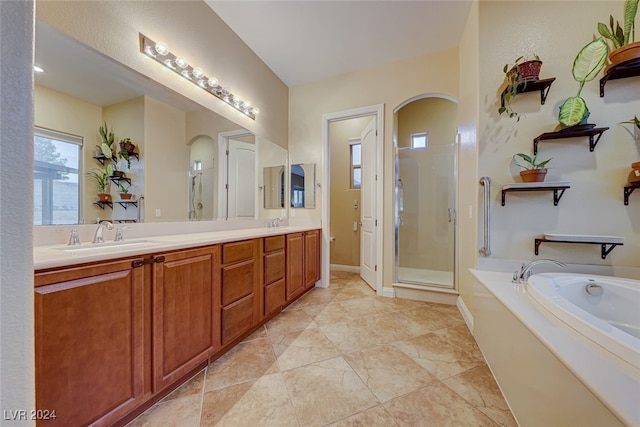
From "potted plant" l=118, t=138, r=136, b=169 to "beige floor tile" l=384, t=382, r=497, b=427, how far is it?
2149mm

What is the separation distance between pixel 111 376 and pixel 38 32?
5.37 feet

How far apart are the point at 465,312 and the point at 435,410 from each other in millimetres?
1275

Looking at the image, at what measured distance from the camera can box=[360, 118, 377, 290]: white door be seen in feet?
9.77

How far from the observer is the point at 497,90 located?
182cm

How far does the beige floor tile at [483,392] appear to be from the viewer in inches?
46.6

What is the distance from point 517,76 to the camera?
1637 mm

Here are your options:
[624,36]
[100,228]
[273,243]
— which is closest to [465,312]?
[273,243]

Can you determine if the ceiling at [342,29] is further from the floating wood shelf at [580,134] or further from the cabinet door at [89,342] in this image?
the cabinet door at [89,342]

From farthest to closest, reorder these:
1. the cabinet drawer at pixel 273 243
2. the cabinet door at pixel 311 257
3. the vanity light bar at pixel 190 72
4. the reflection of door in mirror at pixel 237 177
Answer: the cabinet door at pixel 311 257 < the reflection of door in mirror at pixel 237 177 < the cabinet drawer at pixel 273 243 < the vanity light bar at pixel 190 72

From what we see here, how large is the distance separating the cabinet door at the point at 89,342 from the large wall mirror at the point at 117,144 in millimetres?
573

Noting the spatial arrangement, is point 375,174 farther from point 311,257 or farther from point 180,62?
point 180,62

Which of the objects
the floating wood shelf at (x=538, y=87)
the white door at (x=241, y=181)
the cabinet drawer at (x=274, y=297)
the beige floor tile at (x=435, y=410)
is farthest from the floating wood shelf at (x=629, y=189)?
the white door at (x=241, y=181)

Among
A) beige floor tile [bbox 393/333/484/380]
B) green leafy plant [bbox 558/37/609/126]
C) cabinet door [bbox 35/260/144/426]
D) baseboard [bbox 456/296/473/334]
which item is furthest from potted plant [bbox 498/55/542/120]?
cabinet door [bbox 35/260/144/426]

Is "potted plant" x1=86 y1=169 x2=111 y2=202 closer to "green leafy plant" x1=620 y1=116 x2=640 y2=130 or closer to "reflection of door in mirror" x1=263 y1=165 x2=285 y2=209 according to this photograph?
"reflection of door in mirror" x1=263 y1=165 x2=285 y2=209
